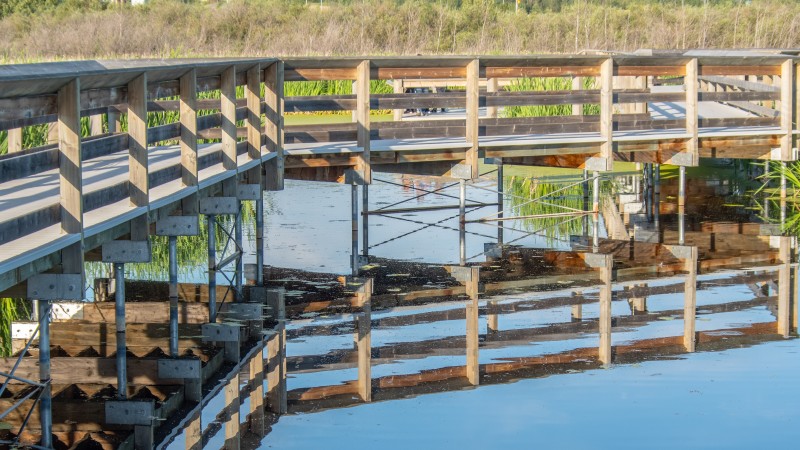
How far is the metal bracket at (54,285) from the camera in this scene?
7234 millimetres

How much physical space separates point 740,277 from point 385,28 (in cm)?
2730

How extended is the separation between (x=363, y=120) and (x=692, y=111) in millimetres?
4392

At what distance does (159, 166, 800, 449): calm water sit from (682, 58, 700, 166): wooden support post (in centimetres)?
81

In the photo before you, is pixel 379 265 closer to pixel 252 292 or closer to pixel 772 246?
pixel 252 292

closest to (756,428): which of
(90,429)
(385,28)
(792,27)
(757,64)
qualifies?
(90,429)

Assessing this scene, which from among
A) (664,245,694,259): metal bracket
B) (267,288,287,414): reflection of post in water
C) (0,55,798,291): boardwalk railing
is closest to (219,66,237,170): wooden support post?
(0,55,798,291): boardwalk railing

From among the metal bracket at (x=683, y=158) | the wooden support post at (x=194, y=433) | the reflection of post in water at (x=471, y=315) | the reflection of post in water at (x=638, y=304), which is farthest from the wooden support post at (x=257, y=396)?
the metal bracket at (x=683, y=158)

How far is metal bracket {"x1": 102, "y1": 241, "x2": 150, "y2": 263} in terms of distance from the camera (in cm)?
852

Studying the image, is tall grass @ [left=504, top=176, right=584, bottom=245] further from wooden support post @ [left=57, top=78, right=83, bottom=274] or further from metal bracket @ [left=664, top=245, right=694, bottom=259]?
wooden support post @ [left=57, top=78, right=83, bottom=274]

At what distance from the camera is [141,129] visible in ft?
27.2

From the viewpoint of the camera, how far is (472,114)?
592 inches

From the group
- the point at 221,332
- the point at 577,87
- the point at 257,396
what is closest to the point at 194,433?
the point at 257,396

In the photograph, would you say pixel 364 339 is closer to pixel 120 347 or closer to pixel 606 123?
pixel 120 347

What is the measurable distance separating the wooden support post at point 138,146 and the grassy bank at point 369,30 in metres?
23.7
